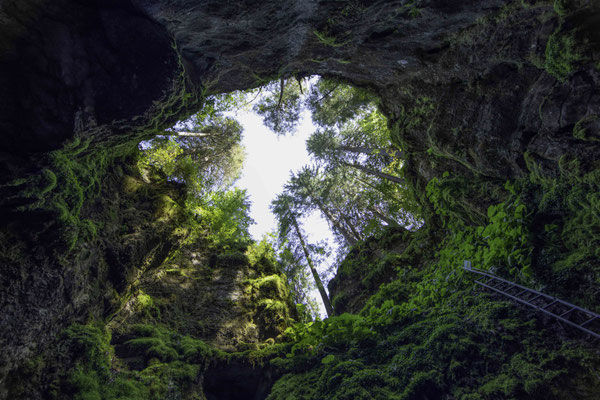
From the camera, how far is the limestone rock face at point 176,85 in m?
3.36

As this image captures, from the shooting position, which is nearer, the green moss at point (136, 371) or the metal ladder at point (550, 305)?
the metal ladder at point (550, 305)

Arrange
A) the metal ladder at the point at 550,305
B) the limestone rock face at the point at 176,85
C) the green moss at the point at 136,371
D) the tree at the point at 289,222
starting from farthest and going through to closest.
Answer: the tree at the point at 289,222 < the green moss at the point at 136,371 < the limestone rock face at the point at 176,85 < the metal ladder at the point at 550,305

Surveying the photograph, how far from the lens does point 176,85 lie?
4395 millimetres

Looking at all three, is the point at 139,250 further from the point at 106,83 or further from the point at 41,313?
the point at 106,83

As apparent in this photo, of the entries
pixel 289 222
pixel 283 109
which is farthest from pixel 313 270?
pixel 283 109

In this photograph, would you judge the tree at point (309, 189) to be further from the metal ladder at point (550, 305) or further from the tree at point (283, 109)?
the metal ladder at point (550, 305)

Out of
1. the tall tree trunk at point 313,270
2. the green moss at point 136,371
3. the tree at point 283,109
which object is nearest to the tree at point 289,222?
the tall tree trunk at point 313,270

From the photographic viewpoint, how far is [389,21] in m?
4.47

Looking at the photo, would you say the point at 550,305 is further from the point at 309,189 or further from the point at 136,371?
the point at 309,189

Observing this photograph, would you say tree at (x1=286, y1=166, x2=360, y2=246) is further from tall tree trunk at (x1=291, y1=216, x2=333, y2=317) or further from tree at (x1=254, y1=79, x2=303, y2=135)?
tree at (x1=254, y1=79, x2=303, y2=135)

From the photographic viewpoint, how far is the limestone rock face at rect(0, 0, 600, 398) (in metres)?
3.36

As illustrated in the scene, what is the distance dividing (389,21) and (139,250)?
22.6 ft

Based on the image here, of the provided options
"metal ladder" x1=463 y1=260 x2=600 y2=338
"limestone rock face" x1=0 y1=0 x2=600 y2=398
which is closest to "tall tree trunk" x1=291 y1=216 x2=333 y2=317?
"limestone rock face" x1=0 y1=0 x2=600 y2=398

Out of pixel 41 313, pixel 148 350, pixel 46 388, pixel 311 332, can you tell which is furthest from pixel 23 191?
pixel 311 332
